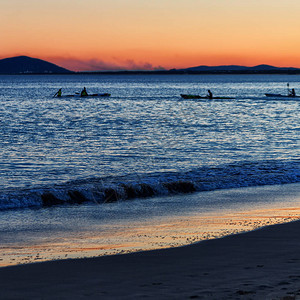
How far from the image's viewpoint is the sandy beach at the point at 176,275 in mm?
5617

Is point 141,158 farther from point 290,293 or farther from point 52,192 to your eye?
point 290,293

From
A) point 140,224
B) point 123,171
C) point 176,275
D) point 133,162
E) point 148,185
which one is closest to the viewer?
point 176,275

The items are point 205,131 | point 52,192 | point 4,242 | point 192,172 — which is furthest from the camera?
point 205,131

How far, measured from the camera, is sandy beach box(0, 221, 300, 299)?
5617 millimetres

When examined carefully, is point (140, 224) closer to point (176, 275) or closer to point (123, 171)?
point (176, 275)

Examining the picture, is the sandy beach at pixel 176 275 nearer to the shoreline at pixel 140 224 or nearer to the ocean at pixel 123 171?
the shoreline at pixel 140 224

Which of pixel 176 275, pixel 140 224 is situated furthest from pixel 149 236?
pixel 176 275

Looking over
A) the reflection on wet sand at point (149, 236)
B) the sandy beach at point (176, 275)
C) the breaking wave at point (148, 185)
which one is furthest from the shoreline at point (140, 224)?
the breaking wave at point (148, 185)

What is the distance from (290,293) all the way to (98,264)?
270 centimetres

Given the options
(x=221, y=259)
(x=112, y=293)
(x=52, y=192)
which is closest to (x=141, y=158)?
(x=52, y=192)

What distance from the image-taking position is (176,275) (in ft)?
21.1

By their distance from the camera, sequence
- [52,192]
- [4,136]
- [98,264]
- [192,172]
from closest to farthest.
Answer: [98,264]
[52,192]
[192,172]
[4,136]

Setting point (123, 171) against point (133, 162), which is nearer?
point (123, 171)

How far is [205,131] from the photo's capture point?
35438 mm
